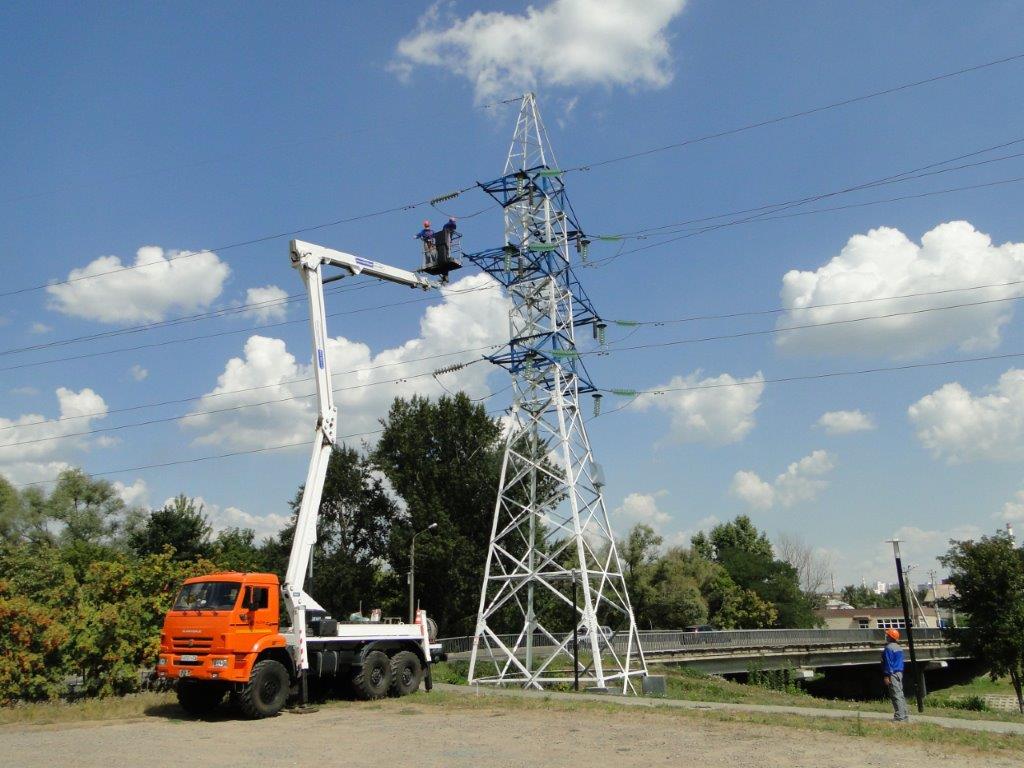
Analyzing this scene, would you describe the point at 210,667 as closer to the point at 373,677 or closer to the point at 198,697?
the point at 198,697

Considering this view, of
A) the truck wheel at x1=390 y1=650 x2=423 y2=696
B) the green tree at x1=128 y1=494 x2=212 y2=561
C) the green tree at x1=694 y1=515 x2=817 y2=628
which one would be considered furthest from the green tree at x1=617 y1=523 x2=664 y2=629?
the truck wheel at x1=390 y1=650 x2=423 y2=696

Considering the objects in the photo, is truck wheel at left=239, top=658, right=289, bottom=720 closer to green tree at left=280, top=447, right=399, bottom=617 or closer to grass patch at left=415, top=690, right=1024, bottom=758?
grass patch at left=415, top=690, right=1024, bottom=758

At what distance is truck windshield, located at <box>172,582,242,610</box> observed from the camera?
682 inches

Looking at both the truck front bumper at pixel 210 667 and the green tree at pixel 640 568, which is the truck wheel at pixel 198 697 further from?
the green tree at pixel 640 568

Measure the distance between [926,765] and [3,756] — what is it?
1375 centimetres

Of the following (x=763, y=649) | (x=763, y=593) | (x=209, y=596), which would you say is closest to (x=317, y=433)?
(x=209, y=596)

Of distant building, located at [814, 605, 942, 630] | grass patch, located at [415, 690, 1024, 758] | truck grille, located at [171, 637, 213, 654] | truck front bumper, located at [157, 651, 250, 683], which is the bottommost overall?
distant building, located at [814, 605, 942, 630]

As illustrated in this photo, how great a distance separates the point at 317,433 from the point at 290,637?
188 inches

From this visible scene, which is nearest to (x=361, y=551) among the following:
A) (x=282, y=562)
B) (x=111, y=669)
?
(x=282, y=562)

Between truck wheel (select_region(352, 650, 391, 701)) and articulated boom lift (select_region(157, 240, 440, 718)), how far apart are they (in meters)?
0.02

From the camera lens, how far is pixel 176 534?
53.9m

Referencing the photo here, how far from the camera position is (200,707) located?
1816 cm

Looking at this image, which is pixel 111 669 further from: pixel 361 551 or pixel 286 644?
pixel 361 551

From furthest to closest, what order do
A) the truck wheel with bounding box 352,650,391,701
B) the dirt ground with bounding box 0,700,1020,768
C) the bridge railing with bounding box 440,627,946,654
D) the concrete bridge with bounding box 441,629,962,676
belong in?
the bridge railing with bounding box 440,627,946,654 → the concrete bridge with bounding box 441,629,962,676 → the truck wheel with bounding box 352,650,391,701 → the dirt ground with bounding box 0,700,1020,768
